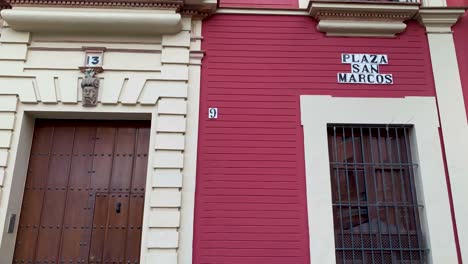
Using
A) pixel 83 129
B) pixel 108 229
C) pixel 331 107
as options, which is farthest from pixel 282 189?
pixel 83 129

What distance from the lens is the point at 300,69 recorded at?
5.93m

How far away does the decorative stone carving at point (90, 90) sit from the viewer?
5555 millimetres

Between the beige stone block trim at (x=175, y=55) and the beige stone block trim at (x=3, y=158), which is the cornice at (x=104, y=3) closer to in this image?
the beige stone block trim at (x=175, y=55)

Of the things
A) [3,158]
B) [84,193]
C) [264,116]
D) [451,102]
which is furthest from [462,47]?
[3,158]

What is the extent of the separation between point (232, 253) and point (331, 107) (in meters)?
2.23

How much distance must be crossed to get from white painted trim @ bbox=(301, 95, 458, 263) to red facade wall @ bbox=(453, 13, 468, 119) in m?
0.54

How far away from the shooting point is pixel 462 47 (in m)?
6.05

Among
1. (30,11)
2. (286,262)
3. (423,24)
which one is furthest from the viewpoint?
(423,24)

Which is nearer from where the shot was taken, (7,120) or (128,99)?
(7,120)

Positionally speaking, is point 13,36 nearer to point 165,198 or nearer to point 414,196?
point 165,198

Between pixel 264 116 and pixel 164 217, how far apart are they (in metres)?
1.79

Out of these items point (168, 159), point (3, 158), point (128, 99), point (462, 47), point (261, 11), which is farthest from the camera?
point (261, 11)

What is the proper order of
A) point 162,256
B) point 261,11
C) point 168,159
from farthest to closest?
point 261,11
point 168,159
point 162,256

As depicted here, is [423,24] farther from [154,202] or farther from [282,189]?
[154,202]
